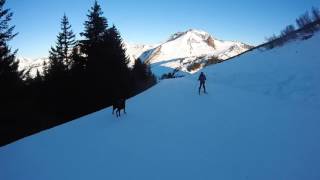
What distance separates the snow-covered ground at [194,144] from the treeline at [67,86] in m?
11.3

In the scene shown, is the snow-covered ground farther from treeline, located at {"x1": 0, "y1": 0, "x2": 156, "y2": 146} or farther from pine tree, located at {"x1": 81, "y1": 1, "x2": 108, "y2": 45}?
pine tree, located at {"x1": 81, "y1": 1, "x2": 108, "y2": 45}

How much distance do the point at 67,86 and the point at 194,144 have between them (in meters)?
25.3

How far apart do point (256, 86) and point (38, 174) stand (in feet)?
50.9

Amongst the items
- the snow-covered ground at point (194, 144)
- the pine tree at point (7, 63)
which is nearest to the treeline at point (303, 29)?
the snow-covered ground at point (194, 144)

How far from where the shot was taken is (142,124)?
12078 millimetres

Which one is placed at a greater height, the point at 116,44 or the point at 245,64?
the point at 116,44

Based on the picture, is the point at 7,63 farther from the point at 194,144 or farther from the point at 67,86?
the point at 194,144

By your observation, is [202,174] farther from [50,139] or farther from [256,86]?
[256,86]

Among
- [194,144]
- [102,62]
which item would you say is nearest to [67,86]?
[102,62]

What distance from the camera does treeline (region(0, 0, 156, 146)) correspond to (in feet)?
71.7

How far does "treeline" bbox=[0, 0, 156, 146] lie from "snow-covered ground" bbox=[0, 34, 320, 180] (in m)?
11.3

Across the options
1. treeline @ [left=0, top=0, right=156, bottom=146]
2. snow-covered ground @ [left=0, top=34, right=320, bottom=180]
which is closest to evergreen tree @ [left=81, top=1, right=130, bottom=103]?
treeline @ [left=0, top=0, right=156, bottom=146]

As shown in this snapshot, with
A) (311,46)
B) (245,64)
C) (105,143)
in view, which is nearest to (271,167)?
(105,143)

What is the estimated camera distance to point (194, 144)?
8.32m
